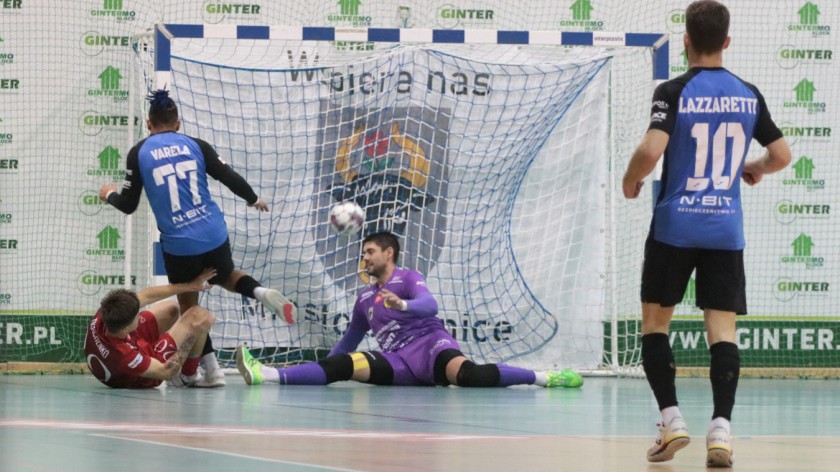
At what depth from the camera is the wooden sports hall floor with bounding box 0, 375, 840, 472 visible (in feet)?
17.1

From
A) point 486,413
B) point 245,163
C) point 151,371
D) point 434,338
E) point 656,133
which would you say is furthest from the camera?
point 245,163

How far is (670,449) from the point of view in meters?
5.58

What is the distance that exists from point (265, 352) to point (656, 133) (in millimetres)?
8416

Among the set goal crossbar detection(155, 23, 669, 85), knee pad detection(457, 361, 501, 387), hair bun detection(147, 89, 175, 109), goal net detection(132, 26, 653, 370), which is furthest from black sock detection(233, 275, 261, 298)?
goal net detection(132, 26, 653, 370)

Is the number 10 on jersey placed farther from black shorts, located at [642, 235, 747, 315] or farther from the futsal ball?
the futsal ball

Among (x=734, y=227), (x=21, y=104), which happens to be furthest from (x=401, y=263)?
(x=734, y=227)

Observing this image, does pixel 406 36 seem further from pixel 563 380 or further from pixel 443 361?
pixel 563 380

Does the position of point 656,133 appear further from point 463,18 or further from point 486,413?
point 463,18

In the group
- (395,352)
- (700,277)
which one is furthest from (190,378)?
(700,277)

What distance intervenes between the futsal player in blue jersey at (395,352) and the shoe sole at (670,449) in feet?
17.9

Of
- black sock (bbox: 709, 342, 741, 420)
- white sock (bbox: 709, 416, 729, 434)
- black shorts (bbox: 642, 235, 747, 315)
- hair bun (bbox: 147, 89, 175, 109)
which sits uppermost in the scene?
hair bun (bbox: 147, 89, 175, 109)

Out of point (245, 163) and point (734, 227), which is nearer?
point (734, 227)

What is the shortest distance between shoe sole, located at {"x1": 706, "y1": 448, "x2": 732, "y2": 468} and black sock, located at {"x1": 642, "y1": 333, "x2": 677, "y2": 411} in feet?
1.71

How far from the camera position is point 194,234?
1040cm
